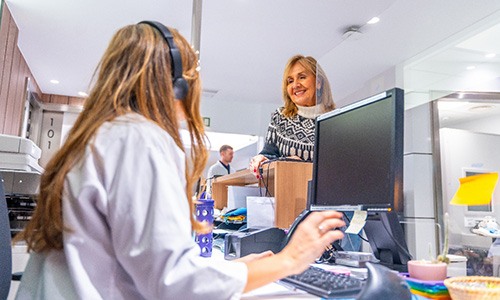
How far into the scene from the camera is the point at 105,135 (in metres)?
0.64

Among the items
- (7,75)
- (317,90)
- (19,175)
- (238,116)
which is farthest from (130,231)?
(238,116)

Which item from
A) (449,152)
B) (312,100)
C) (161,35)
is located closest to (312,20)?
(449,152)

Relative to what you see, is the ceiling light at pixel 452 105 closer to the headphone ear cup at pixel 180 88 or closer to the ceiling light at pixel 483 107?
the ceiling light at pixel 483 107

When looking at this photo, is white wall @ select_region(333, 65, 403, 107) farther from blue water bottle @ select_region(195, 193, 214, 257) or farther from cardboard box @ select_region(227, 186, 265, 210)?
blue water bottle @ select_region(195, 193, 214, 257)

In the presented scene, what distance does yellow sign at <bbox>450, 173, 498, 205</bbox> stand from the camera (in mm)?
770

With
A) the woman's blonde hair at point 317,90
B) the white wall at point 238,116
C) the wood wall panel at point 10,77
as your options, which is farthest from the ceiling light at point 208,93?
the woman's blonde hair at point 317,90

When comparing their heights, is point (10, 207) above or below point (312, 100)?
below

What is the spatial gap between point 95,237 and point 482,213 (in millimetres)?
1949

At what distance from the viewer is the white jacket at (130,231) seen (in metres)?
0.59

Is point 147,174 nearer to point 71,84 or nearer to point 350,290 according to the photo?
point 350,290

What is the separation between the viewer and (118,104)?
2.31 feet

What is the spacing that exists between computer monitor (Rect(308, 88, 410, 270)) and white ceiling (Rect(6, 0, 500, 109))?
2238 millimetres

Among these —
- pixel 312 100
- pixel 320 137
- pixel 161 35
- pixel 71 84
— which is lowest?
pixel 320 137

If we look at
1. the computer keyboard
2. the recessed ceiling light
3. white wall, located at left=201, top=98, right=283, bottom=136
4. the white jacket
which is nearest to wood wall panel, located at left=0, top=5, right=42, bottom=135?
white wall, located at left=201, top=98, right=283, bottom=136
